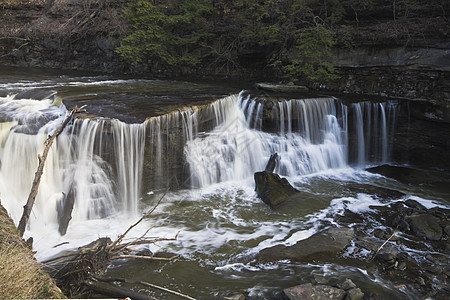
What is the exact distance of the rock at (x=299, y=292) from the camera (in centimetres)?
468

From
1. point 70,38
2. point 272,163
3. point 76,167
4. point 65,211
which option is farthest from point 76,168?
point 70,38

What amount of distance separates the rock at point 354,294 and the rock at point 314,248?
1.00 meters

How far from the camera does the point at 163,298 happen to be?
15.9 ft

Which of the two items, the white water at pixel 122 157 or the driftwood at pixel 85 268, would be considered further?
the white water at pixel 122 157

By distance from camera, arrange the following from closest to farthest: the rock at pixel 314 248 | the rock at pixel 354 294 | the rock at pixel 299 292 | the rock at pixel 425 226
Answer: the rock at pixel 299 292, the rock at pixel 354 294, the rock at pixel 314 248, the rock at pixel 425 226

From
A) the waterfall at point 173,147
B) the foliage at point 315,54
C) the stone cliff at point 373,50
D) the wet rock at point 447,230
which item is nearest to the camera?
the wet rock at point 447,230

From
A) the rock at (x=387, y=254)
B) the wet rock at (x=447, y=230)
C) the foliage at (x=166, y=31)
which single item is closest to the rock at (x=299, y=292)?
the rock at (x=387, y=254)

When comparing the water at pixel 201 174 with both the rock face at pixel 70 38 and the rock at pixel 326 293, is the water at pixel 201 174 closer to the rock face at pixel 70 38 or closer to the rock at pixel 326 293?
the rock at pixel 326 293

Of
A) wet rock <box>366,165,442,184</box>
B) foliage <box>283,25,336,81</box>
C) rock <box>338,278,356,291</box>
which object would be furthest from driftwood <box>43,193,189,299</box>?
foliage <box>283,25,336,81</box>

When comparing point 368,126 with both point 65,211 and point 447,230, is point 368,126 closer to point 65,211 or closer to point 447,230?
point 447,230

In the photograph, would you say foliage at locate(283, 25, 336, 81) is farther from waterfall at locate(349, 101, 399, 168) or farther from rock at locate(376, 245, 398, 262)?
rock at locate(376, 245, 398, 262)

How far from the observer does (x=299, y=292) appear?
15.6 feet

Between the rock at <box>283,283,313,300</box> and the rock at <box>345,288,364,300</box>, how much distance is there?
512mm

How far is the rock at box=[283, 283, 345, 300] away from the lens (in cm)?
469
